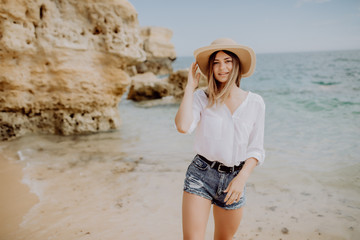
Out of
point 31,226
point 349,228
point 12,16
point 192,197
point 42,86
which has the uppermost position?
point 12,16

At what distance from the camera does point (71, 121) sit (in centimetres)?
691

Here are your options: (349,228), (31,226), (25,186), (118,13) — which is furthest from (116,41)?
(349,228)

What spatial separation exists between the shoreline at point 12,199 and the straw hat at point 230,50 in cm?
267

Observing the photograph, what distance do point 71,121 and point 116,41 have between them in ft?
7.58

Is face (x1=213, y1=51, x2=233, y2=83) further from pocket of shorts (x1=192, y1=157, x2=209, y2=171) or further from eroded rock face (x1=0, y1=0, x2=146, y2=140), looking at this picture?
eroded rock face (x1=0, y1=0, x2=146, y2=140)

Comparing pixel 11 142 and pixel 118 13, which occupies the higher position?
pixel 118 13

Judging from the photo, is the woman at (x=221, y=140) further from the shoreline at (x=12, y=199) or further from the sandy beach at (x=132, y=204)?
the shoreline at (x=12, y=199)

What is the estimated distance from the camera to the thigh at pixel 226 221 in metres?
2.05

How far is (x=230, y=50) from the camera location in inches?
82.0

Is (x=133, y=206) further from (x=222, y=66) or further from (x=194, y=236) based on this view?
(x=222, y=66)

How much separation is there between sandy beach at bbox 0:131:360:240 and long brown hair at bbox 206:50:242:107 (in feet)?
5.89

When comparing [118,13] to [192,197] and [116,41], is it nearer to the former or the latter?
[116,41]

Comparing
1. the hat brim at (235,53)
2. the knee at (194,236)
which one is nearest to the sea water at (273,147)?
the knee at (194,236)

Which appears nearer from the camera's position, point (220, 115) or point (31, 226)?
point (220, 115)
